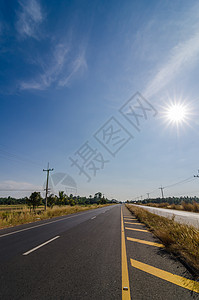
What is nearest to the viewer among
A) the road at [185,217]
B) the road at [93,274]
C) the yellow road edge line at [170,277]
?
the road at [93,274]

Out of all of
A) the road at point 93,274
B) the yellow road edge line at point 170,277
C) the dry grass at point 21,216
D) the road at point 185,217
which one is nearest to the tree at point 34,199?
the dry grass at point 21,216

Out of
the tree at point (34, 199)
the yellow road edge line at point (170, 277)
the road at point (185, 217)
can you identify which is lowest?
the road at point (185, 217)

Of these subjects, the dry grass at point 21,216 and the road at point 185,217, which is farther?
the dry grass at point 21,216

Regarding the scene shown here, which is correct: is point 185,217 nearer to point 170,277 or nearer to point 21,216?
point 170,277

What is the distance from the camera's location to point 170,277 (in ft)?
10.7

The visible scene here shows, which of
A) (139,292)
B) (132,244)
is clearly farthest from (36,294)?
(132,244)

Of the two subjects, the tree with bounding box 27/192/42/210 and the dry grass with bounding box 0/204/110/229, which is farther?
the tree with bounding box 27/192/42/210

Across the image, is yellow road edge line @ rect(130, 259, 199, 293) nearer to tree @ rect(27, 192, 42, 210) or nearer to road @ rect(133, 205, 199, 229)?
road @ rect(133, 205, 199, 229)

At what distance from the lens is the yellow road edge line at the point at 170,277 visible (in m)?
2.91

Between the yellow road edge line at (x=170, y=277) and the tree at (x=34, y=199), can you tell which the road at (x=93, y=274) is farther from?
the tree at (x=34, y=199)

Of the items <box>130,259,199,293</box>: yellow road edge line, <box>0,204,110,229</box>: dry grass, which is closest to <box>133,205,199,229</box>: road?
<box>130,259,199,293</box>: yellow road edge line

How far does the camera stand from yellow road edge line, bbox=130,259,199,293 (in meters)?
2.91

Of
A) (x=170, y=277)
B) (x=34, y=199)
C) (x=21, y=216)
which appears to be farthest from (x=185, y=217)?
(x=34, y=199)

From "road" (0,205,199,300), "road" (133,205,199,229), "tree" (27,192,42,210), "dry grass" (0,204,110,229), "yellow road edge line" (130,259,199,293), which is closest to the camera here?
"road" (0,205,199,300)
